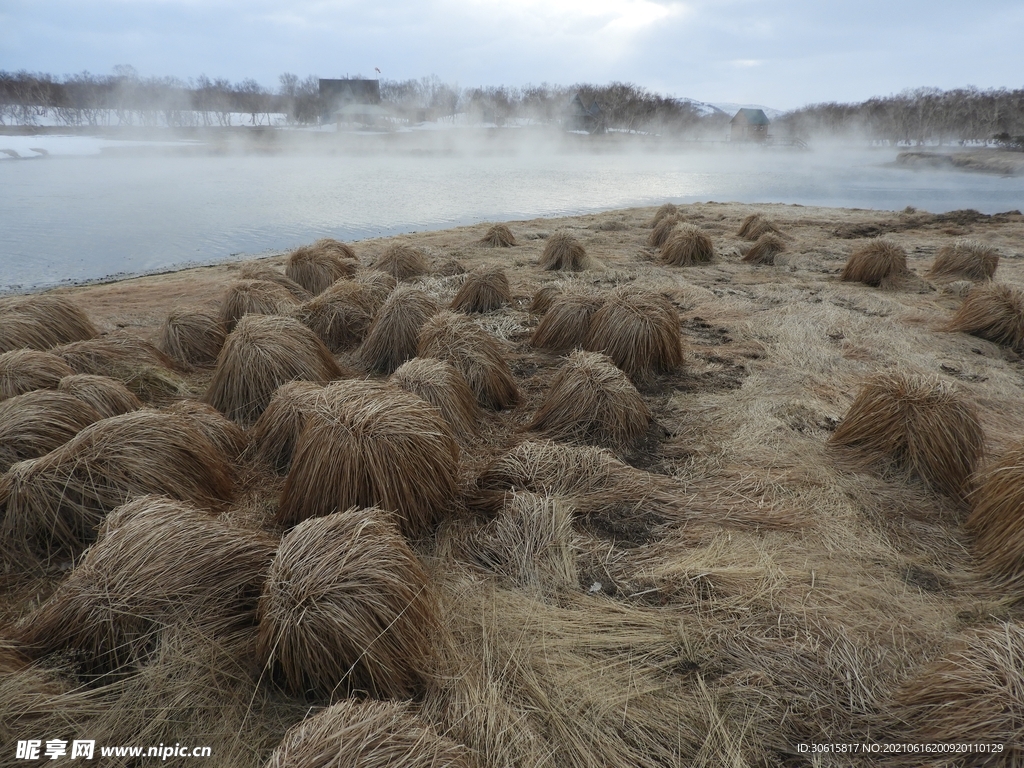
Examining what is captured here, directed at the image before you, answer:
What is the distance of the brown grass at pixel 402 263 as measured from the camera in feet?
29.8

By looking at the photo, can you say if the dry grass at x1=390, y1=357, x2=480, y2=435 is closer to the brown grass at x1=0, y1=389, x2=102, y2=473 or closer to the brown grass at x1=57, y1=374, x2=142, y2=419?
the brown grass at x1=57, y1=374, x2=142, y2=419

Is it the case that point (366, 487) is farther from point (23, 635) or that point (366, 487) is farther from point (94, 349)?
point (94, 349)

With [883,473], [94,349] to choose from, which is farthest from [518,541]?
[94,349]

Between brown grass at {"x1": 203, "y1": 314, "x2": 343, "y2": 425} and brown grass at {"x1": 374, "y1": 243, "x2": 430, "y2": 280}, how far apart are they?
14.2 feet

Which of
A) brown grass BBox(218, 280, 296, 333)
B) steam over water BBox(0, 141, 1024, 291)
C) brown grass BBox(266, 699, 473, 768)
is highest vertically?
steam over water BBox(0, 141, 1024, 291)

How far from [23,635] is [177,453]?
44.9 inches

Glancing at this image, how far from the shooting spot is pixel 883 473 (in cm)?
363

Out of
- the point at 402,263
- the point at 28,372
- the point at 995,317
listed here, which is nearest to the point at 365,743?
the point at 28,372

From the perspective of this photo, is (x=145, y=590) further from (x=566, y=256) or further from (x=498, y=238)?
(x=498, y=238)

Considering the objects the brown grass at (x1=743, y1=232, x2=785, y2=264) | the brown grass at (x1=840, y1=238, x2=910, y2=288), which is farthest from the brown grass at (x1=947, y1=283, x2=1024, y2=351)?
the brown grass at (x1=743, y1=232, x2=785, y2=264)

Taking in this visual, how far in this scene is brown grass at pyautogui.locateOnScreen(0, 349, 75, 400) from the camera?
4117mm

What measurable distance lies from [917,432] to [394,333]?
170 inches

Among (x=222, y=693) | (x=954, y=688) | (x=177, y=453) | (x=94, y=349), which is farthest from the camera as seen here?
(x=94, y=349)

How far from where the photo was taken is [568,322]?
5.99 m
